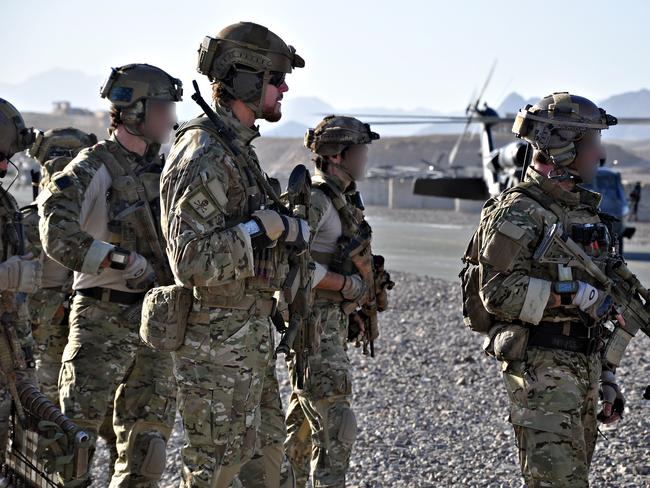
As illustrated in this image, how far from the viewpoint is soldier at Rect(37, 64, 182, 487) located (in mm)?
5391

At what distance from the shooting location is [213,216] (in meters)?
4.36

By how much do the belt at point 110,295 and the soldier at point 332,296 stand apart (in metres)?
0.97

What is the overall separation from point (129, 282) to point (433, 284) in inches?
505

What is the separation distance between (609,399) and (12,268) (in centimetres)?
298

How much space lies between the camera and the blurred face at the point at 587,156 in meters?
5.12

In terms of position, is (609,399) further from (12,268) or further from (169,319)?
(12,268)

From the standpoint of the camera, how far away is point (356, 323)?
6.73m

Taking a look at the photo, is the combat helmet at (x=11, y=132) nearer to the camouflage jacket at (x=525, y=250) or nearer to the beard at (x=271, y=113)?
the beard at (x=271, y=113)

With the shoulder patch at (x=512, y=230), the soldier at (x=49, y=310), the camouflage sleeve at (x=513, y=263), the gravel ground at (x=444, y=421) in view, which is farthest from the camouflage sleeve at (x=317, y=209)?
the gravel ground at (x=444, y=421)

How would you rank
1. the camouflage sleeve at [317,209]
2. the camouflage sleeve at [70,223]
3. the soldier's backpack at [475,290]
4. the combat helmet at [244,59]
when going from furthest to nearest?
the camouflage sleeve at [317,209] → the camouflage sleeve at [70,223] → the soldier's backpack at [475,290] → the combat helmet at [244,59]

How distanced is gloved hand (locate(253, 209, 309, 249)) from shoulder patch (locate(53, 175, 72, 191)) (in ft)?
4.64

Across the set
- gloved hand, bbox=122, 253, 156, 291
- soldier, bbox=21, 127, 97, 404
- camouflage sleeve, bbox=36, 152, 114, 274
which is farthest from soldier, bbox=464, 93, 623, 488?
soldier, bbox=21, 127, 97, 404

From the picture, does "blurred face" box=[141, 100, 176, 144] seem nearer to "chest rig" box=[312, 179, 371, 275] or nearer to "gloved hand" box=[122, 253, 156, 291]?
"gloved hand" box=[122, 253, 156, 291]

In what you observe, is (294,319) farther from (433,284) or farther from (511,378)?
(433,284)
